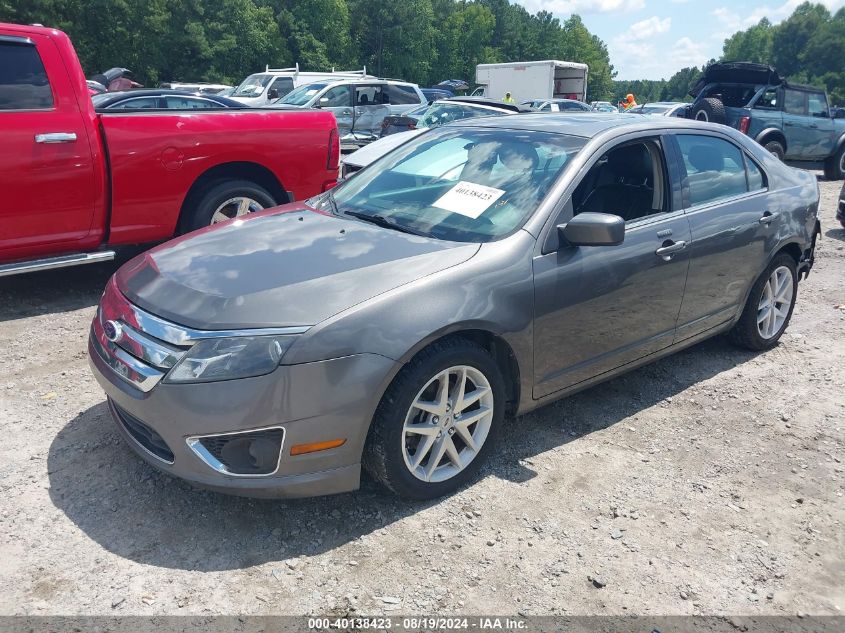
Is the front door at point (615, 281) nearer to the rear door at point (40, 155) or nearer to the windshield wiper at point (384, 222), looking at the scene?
the windshield wiper at point (384, 222)

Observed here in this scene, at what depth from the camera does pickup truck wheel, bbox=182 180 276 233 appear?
5.62 metres

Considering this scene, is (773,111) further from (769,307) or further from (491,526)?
(491,526)

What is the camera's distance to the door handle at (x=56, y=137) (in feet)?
15.7

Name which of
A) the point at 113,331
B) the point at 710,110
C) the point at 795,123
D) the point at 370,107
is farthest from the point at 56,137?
the point at 795,123

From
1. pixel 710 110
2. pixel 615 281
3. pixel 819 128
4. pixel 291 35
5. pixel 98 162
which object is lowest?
pixel 615 281

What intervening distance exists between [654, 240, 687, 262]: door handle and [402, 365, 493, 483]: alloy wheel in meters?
1.34

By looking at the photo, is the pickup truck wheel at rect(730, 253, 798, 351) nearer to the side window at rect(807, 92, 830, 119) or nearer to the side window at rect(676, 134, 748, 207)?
the side window at rect(676, 134, 748, 207)

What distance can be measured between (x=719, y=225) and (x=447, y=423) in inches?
87.5

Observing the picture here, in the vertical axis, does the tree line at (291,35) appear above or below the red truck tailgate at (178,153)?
above

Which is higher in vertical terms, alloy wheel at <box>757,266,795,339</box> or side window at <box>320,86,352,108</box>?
side window at <box>320,86,352,108</box>

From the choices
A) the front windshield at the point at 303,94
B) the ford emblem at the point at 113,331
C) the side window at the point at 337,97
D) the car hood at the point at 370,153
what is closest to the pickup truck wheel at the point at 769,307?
the ford emblem at the point at 113,331

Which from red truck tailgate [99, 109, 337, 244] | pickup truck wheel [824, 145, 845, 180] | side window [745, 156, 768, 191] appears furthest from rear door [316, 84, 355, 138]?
side window [745, 156, 768, 191]

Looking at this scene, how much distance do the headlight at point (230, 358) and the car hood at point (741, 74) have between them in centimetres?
1490

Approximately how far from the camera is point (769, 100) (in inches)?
579
